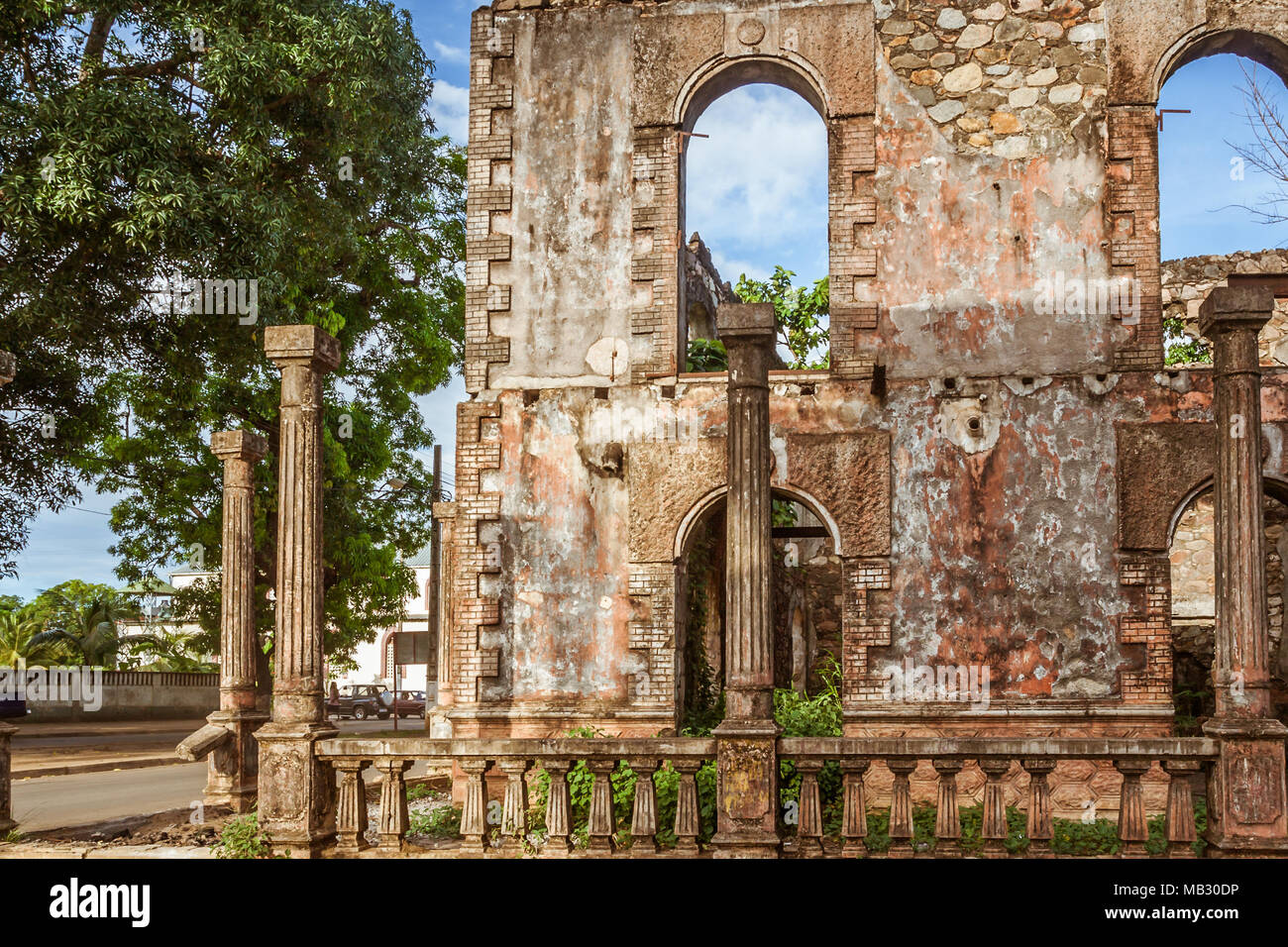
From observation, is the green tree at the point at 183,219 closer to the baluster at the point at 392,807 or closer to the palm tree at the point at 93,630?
the baluster at the point at 392,807

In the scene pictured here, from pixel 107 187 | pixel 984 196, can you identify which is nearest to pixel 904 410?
pixel 984 196

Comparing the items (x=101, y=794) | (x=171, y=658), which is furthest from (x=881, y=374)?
(x=171, y=658)

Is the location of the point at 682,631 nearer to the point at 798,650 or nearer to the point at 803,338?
the point at 798,650

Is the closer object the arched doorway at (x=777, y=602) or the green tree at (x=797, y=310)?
the arched doorway at (x=777, y=602)

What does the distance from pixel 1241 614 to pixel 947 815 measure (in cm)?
244

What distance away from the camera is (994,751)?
29.2 feet

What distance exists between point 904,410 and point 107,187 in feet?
34.2

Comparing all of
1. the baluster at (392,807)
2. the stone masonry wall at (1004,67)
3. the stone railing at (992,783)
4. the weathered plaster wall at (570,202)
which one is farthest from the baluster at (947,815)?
the stone masonry wall at (1004,67)

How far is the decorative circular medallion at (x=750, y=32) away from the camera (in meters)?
13.3

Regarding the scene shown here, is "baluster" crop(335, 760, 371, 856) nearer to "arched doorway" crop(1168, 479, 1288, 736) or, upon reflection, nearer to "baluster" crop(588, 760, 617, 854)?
"baluster" crop(588, 760, 617, 854)

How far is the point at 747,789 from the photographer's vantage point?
8.66 m

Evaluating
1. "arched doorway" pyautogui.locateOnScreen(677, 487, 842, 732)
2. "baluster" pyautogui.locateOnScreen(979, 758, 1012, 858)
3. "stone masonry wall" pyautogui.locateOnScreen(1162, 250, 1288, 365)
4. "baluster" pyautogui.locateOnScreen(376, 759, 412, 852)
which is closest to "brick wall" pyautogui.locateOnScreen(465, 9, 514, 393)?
"arched doorway" pyautogui.locateOnScreen(677, 487, 842, 732)

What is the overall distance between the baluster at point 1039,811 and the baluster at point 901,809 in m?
0.80

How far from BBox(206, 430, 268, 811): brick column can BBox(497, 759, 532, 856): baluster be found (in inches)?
181
